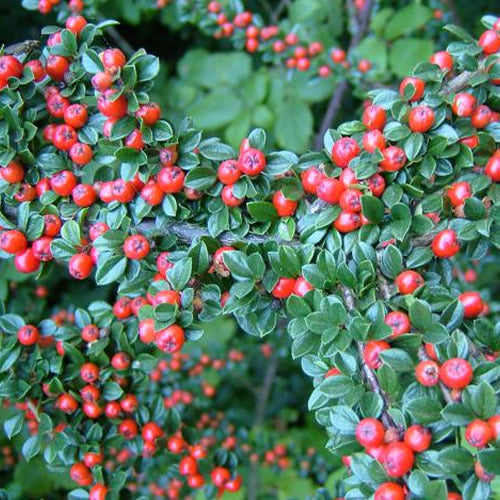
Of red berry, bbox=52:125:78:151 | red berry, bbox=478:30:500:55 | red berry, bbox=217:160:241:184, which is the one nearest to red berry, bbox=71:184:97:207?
red berry, bbox=52:125:78:151

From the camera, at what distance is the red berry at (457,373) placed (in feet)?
3.97

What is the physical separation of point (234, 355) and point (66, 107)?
1.75m

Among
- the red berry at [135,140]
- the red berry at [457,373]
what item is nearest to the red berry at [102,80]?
the red berry at [135,140]

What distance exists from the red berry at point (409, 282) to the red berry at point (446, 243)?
0.34ft

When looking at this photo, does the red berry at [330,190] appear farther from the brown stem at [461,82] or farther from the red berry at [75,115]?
the red berry at [75,115]

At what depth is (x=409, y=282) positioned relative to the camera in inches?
56.1

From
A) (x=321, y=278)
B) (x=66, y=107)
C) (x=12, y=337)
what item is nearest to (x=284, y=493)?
(x=12, y=337)

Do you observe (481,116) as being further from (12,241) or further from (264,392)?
(264,392)

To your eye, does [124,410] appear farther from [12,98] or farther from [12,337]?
[12,98]

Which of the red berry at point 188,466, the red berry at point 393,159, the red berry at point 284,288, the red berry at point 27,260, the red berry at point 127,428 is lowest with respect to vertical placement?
the red berry at point 188,466

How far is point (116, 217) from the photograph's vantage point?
163cm

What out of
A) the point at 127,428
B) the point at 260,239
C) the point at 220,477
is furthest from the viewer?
the point at 220,477

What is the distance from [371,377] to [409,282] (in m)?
0.23

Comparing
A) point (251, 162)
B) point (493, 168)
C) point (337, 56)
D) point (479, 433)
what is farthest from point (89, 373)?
point (337, 56)
